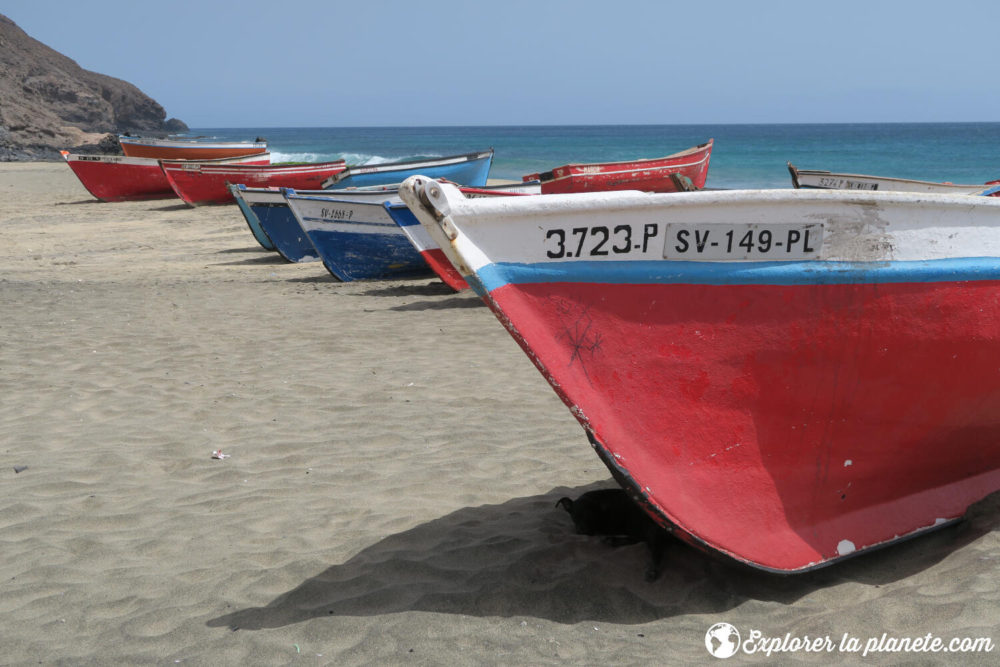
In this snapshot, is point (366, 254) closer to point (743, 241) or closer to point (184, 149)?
point (743, 241)

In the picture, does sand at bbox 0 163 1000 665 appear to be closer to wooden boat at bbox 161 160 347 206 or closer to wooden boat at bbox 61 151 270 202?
wooden boat at bbox 161 160 347 206

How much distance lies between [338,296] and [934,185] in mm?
6528

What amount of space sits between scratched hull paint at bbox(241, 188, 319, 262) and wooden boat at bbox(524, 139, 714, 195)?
3688 millimetres

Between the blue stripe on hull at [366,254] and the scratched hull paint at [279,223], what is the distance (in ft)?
6.26

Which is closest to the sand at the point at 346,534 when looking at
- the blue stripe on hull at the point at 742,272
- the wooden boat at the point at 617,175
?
the blue stripe on hull at the point at 742,272

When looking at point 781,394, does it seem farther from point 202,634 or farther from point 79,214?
point 79,214

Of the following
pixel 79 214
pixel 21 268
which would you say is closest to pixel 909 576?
pixel 21 268

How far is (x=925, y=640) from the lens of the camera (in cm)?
272

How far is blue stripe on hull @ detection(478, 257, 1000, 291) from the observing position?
9.51ft

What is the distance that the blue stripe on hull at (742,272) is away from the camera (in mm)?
2898

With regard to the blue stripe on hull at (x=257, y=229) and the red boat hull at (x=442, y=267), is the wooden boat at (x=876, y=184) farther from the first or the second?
the blue stripe on hull at (x=257, y=229)

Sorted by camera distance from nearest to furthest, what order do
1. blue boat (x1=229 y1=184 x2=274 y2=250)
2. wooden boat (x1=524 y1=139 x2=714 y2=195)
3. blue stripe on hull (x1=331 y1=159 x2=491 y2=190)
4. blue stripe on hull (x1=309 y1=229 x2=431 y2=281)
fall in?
blue stripe on hull (x1=309 y1=229 x2=431 y2=281) < wooden boat (x1=524 y1=139 x2=714 y2=195) < blue boat (x1=229 y1=184 x2=274 y2=250) < blue stripe on hull (x1=331 y1=159 x2=491 y2=190)

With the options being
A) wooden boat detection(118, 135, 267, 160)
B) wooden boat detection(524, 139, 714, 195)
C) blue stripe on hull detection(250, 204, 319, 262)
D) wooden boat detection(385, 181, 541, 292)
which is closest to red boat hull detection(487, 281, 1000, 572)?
wooden boat detection(385, 181, 541, 292)

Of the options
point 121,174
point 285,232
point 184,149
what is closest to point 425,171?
point 285,232
